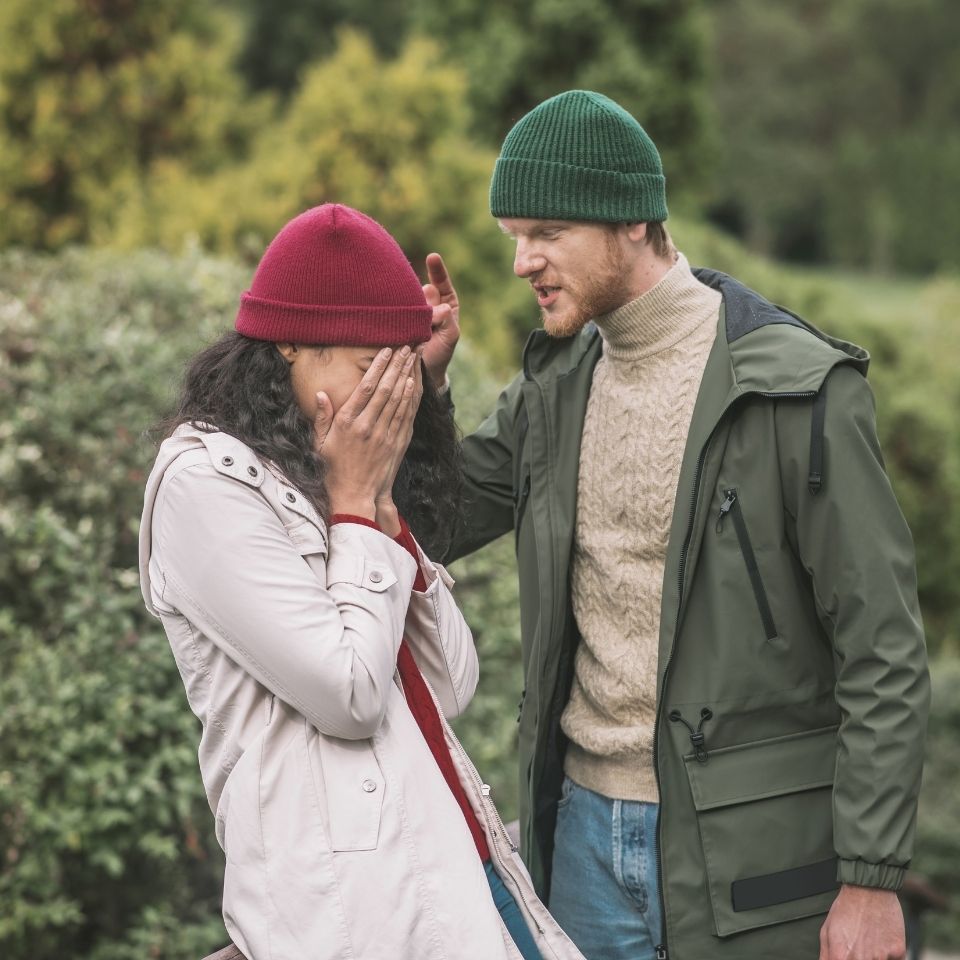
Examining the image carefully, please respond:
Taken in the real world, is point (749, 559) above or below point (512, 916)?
above

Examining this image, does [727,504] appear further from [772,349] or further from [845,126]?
[845,126]

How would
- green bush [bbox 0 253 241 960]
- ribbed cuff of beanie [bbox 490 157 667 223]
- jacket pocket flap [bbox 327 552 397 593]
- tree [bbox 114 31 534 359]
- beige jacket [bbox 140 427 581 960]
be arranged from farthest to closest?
tree [bbox 114 31 534 359], green bush [bbox 0 253 241 960], ribbed cuff of beanie [bbox 490 157 667 223], jacket pocket flap [bbox 327 552 397 593], beige jacket [bbox 140 427 581 960]

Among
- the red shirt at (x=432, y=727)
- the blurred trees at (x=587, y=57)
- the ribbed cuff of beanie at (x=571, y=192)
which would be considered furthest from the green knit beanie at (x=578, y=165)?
the blurred trees at (x=587, y=57)

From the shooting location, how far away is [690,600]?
239 centimetres

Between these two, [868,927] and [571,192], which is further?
[571,192]

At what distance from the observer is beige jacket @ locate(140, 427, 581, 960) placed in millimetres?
1852

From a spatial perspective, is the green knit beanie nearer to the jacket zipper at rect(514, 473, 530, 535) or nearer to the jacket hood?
the jacket hood

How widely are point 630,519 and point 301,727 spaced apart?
0.92 metres

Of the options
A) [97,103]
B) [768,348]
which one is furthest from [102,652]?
[97,103]

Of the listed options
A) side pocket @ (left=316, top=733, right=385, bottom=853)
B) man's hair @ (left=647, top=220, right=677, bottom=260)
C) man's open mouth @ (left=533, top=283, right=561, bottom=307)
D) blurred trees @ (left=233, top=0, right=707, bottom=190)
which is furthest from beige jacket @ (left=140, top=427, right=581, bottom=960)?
blurred trees @ (left=233, top=0, right=707, bottom=190)

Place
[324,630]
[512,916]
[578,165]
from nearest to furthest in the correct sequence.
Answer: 1. [324,630]
2. [512,916]
3. [578,165]

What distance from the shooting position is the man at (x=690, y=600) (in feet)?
7.36

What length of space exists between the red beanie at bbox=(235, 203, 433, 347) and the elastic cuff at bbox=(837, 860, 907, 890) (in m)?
1.20

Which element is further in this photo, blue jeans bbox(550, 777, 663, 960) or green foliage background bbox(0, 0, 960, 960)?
green foliage background bbox(0, 0, 960, 960)
